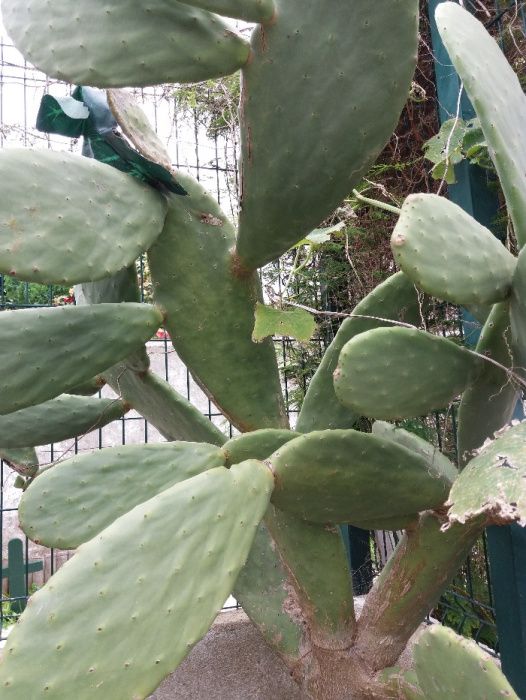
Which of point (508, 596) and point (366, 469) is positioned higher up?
point (366, 469)

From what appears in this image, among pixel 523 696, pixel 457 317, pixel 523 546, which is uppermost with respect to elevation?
pixel 457 317

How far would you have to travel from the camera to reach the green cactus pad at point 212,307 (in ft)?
3.24

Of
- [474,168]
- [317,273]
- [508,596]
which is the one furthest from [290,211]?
[317,273]

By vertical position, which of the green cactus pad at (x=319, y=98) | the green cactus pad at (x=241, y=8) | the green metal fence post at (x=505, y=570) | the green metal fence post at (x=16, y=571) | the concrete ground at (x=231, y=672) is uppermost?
the green cactus pad at (x=241, y=8)

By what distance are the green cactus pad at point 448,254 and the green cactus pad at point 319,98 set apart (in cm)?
13

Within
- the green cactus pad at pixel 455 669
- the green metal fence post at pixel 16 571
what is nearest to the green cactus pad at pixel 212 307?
the green cactus pad at pixel 455 669

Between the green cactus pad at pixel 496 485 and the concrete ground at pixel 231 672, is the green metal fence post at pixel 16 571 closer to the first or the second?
the concrete ground at pixel 231 672

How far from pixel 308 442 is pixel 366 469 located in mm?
119

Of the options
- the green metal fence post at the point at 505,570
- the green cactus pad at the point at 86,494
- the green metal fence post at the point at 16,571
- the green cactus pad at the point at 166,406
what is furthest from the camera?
the green metal fence post at the point at 16,571

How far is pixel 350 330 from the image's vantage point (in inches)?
41.7

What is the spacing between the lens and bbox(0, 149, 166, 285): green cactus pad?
735 millimetres

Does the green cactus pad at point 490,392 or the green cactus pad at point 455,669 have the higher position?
the green cactus pad at point 490,392

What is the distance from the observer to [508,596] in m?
1.29

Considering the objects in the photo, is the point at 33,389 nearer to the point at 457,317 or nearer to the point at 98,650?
the point at 98,650
